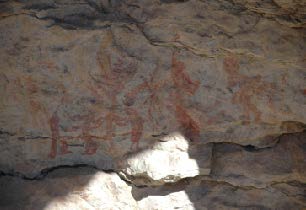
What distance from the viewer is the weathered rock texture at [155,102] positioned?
2932mm

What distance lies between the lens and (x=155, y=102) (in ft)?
9.96

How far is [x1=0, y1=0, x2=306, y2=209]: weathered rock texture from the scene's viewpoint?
2932mm

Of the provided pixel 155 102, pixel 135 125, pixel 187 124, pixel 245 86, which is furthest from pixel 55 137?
pixel 245 86

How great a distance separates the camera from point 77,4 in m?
2.97

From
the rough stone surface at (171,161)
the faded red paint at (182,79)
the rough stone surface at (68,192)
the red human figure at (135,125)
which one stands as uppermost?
the faded red paint at (182,79)

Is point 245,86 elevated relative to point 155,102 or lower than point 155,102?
elevated

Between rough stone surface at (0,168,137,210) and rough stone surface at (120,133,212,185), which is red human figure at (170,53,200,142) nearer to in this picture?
rough stone surface at (120,133,212,185)

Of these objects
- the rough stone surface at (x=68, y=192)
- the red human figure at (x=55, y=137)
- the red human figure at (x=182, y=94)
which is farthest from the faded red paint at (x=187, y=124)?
the red human figure at (x=55, y=137)

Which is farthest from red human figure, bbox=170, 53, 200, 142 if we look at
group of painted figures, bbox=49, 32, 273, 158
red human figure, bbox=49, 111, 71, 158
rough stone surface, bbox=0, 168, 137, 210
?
red human figure, bbox=49, 111, 71, 158

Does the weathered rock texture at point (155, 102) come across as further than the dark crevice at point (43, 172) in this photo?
No

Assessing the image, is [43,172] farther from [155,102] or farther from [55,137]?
[155,102]

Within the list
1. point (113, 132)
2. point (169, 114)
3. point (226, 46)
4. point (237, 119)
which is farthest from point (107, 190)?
point (226, 46)

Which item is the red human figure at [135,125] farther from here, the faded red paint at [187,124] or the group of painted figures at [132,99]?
the faded red paint at [187,124]

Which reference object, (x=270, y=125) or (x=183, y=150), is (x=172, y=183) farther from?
(x=270, y=125)
